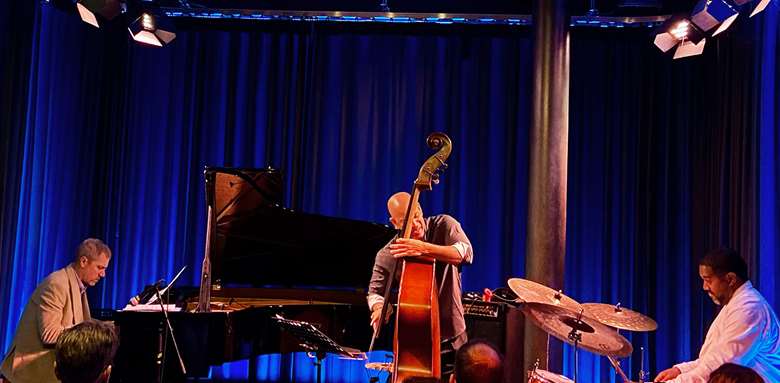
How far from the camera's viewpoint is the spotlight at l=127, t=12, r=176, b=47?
7.05 m

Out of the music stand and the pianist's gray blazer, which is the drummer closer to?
the music stand

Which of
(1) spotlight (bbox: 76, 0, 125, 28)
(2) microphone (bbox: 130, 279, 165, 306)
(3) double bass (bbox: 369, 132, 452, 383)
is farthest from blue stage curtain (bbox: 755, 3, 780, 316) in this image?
(1) spotlight (bbox: 76, 0, 125, 28)

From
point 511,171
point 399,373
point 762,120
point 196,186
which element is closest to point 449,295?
point 399,373

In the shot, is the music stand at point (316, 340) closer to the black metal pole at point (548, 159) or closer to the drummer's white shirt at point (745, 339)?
the drummer's white shirt at point (745, 339)

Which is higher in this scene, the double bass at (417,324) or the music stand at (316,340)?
the double bass at (417,324)

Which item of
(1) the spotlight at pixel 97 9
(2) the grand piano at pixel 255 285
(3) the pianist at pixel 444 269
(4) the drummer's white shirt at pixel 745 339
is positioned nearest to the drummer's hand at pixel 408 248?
(3) the pianist at pixel 444 269

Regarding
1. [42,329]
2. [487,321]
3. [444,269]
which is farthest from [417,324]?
[487,321]

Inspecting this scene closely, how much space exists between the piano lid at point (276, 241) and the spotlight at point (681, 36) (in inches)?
109

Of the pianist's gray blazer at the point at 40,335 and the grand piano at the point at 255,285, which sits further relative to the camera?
the grand piano at the point at 255,285

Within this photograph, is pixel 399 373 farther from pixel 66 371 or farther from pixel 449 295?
pixel 66 371

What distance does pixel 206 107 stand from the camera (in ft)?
27.5

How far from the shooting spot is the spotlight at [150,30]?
23.1 ft

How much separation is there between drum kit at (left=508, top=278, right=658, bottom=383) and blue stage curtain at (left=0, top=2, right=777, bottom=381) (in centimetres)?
409

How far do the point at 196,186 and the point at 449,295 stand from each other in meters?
4.83
